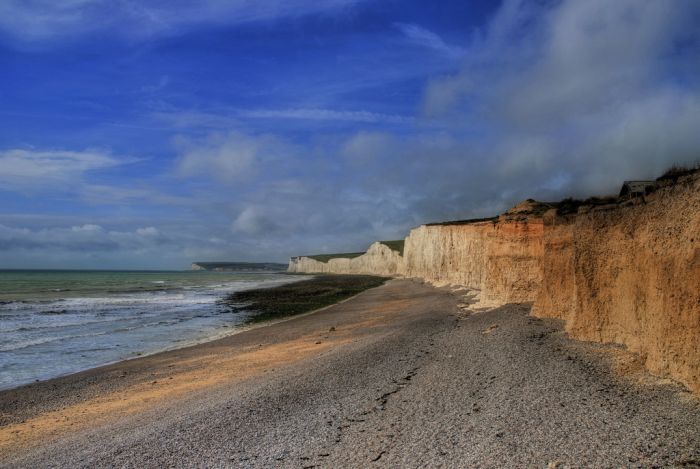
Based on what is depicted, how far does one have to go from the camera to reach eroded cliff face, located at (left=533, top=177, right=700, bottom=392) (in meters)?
7.41

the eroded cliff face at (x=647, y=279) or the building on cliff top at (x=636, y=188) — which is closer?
the eroded cliff face at (x=647, y=279)

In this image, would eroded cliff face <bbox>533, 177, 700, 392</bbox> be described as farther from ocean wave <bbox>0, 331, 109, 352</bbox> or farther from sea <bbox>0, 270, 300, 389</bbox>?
ocean wave <bbox>0, 331, 109, 352</bbox>

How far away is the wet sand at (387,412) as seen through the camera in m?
6.37

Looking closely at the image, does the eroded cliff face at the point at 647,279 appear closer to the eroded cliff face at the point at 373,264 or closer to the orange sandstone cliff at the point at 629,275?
the orange sandstone cliff at the point at 629,275

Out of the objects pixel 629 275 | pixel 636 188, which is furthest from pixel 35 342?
pixel 636 188

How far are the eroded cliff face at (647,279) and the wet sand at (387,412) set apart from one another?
19.8 inches

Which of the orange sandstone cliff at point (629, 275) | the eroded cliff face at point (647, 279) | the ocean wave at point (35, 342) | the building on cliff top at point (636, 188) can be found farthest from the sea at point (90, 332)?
the building on cliff top at point (636, 188)

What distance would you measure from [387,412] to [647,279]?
5611mm

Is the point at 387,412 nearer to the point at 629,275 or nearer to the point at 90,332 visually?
the point at 629,275

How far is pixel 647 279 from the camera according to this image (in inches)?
356

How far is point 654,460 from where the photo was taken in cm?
547

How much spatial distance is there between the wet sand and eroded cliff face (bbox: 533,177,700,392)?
1.65ft

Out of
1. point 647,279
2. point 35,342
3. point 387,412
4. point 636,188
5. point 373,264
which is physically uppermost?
point 636,188

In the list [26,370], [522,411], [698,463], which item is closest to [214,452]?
[522,411]
